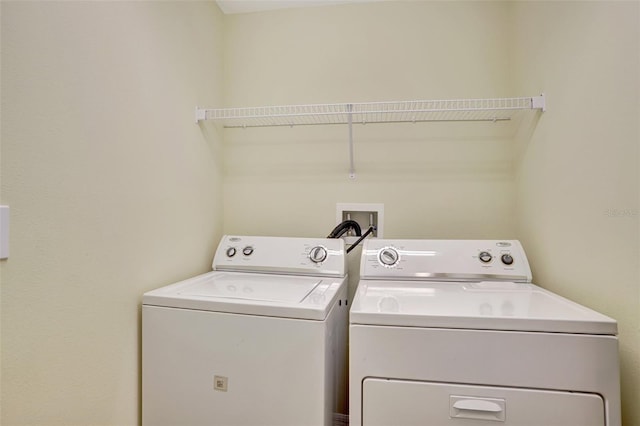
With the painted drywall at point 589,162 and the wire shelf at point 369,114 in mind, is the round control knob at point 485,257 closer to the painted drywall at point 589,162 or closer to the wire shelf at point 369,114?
the painted drywall at point 589,162

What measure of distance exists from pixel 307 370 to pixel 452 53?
1.80 metres

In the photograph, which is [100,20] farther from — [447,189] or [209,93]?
[447,189]

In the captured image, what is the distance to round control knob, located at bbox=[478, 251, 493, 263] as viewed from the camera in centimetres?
147

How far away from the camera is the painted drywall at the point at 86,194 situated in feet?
2.59

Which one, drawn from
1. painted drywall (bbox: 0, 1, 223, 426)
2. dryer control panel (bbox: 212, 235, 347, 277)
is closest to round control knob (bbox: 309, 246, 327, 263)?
dryer control panel (bbox: 212, 235, 347, 277)

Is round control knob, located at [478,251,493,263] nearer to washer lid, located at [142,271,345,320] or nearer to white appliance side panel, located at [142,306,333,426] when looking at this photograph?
washer lid, located at [142,271,345,320]

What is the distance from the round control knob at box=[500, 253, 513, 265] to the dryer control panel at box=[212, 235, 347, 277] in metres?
0.75

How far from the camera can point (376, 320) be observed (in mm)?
934


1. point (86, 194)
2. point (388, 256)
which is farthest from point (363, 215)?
point (86, 194)

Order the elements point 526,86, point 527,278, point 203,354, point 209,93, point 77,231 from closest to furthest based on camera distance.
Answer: point 77,231, point 203,354, point 527,278, point 526,86, point 209,93

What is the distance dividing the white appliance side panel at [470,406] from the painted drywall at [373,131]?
3.27 ft

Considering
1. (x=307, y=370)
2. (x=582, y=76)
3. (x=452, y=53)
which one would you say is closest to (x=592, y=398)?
(x=307, y=370)

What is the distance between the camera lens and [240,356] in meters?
1.04

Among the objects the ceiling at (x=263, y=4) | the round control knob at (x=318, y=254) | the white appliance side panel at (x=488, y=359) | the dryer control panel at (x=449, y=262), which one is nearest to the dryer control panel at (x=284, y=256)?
the round control knob at (x=318, y=254)
